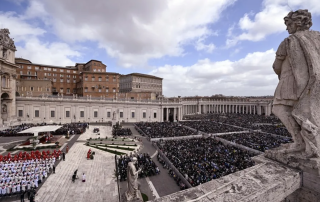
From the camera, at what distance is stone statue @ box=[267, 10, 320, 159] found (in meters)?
4.00

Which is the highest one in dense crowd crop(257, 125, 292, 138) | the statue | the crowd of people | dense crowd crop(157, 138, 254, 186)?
the statue

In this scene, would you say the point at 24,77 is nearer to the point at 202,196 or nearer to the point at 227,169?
the point at 227,169

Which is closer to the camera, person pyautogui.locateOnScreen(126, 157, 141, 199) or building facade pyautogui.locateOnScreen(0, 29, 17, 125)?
person pyautogui.locateOnScreen(126, 157, 141, 199)

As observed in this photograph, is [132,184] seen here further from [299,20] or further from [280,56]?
[299,20]

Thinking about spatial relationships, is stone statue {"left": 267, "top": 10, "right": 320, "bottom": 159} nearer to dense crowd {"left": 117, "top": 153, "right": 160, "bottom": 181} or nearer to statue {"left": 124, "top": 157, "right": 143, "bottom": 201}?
statue {"left": 124, "top": 157, "right": 143, "bottom": 201}

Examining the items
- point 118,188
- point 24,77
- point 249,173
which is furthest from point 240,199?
point 24,77

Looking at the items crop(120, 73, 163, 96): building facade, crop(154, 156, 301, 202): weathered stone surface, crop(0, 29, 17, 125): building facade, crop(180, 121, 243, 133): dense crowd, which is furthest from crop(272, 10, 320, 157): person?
crop(120, 73, 163, 96): building facade

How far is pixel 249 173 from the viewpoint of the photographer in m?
4.11

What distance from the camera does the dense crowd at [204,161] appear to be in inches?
646

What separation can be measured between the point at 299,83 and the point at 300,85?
0.18ft

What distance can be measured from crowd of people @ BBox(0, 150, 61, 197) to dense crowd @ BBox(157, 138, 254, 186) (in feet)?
42.3

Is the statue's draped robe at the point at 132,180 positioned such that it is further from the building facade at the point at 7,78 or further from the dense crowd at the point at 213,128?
the building facade at the point at 7,78

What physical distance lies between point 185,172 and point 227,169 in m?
4.45

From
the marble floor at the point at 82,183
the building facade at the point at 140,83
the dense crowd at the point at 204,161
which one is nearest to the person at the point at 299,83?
the dense crowd at the point at 204,161
